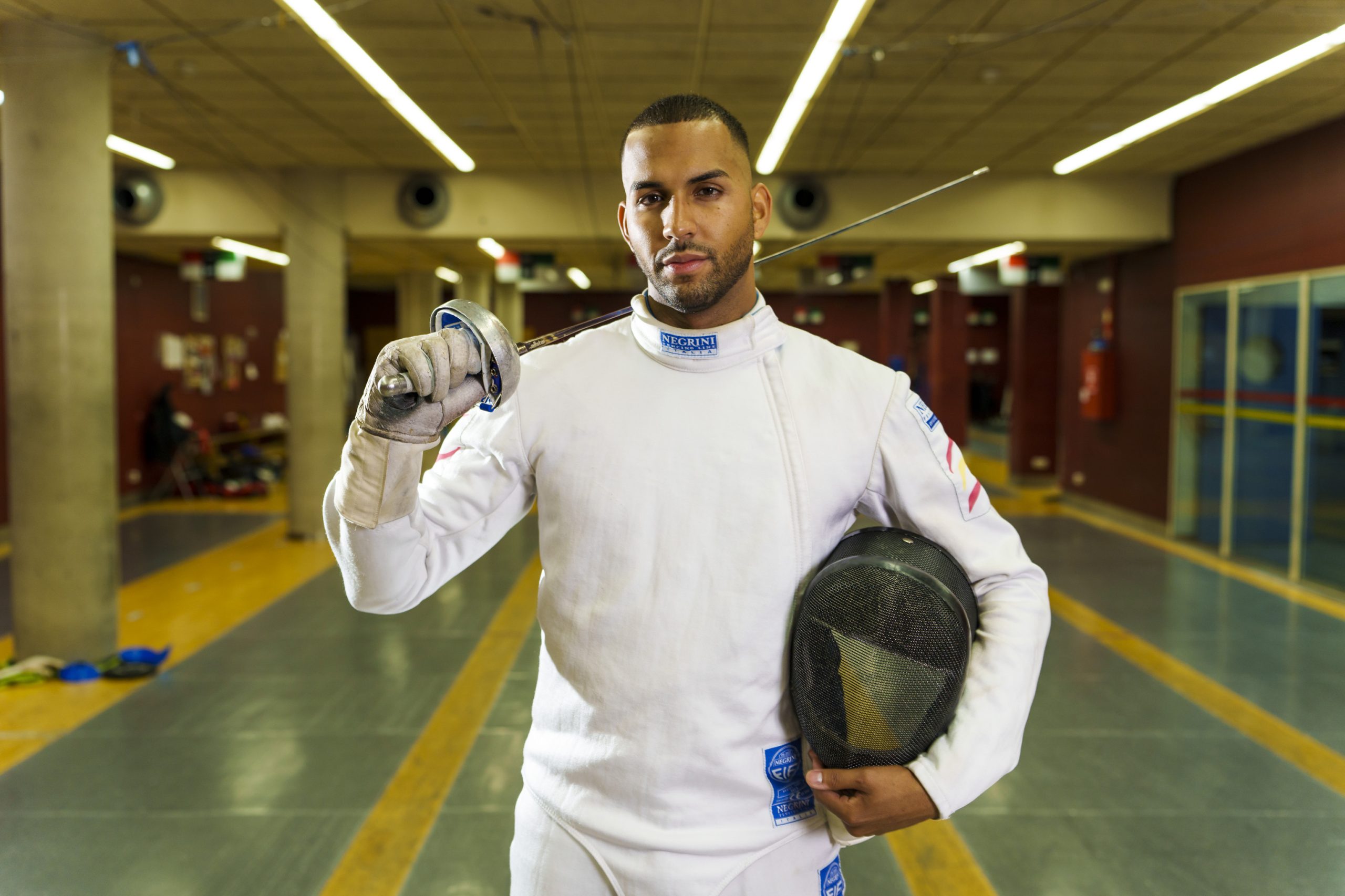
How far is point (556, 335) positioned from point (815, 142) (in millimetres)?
6331

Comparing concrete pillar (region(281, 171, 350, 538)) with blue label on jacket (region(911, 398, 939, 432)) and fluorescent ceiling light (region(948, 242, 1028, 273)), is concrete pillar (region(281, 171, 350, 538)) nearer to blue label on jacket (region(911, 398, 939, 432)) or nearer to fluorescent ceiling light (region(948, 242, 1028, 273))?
fluorescent ceiling light (region(948, 242, 1028, 273))

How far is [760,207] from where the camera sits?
4.33 feet

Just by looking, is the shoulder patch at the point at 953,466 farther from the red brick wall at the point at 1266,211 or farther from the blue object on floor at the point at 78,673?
the red brick wall at the point at 1266,211

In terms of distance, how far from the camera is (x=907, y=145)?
7.29 metres


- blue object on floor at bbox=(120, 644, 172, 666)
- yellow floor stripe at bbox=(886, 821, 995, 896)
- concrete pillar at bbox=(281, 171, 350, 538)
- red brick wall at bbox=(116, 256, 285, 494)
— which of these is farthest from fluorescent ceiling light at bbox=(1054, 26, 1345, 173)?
red brick wall at bbox=(116, 256, 285, 494)

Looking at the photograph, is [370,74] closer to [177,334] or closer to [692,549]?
[692,549]

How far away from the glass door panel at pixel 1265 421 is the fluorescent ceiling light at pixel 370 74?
232 inches

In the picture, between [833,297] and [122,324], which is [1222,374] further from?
[833,297]

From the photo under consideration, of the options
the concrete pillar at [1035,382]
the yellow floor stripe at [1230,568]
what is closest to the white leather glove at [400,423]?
the yellow floor stripe at [1230,568]

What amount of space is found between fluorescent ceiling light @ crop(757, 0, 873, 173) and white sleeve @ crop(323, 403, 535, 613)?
3.63m

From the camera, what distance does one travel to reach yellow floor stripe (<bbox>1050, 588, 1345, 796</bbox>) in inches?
138

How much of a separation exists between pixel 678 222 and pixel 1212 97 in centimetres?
Result: 587

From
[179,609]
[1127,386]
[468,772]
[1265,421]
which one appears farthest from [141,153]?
[1127,386]

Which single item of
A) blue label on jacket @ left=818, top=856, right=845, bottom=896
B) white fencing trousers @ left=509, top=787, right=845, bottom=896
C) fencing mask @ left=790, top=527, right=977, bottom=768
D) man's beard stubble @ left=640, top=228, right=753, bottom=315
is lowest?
blue label on jacket @ left=818, top=856, right=845, bottom=896
